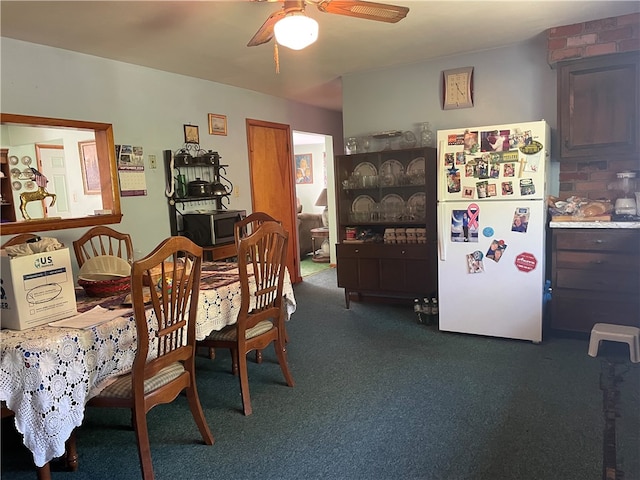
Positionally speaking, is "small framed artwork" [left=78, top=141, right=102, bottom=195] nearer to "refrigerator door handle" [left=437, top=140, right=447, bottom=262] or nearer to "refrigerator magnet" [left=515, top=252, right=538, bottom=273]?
"refrigerator door handle" [left=437, top=140, right=447, bottom=262]

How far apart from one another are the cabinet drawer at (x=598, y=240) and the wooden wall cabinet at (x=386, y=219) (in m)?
1.07

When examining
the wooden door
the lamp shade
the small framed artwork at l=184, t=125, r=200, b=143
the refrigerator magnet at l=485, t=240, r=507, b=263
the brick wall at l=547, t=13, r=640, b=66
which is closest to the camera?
the brick wall at l=547, t=13, r=640, b=66

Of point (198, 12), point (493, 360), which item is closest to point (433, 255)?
point (493, 360)

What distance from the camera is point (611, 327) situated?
9.85 feet

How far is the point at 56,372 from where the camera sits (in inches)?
65.6

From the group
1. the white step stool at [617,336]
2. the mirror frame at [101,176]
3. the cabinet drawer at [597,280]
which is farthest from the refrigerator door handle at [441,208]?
the mirror frame at [101,176]

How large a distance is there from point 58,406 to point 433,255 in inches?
124

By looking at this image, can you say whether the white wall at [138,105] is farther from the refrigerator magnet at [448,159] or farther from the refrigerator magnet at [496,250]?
the refrigerator magnet at [496,250]

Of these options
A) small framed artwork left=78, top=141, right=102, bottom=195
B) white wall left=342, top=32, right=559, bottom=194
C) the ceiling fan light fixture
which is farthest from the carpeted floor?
small framed artwork left=78, top=141, right=102, bottom=195

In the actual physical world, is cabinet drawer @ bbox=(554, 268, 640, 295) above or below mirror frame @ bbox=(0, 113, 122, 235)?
below

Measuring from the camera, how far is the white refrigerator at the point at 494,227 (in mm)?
3238

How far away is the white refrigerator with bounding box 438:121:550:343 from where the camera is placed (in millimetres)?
3238

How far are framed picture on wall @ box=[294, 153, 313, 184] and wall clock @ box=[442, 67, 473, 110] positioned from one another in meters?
5.19

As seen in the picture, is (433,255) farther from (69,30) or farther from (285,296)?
(69,30)
